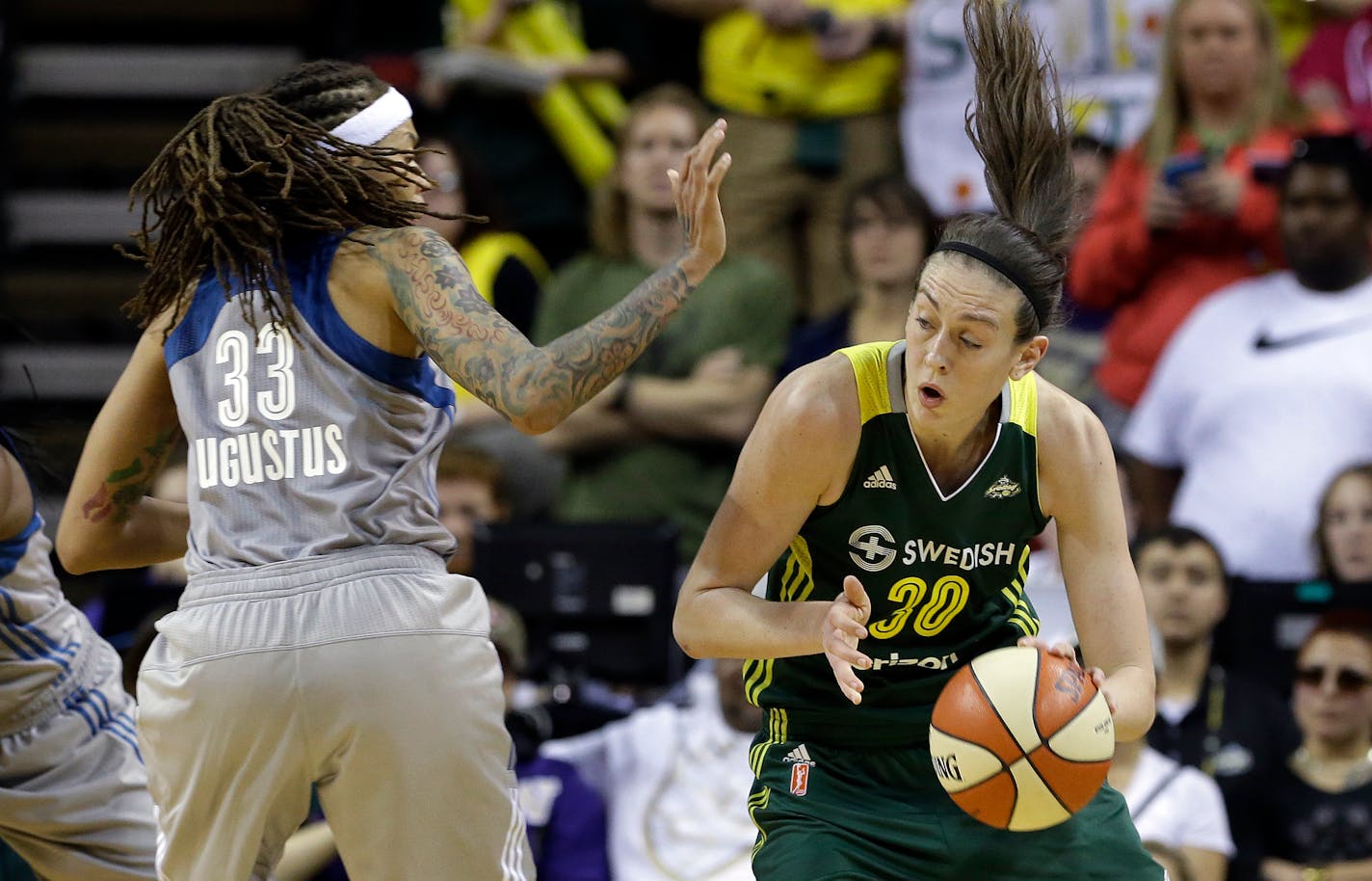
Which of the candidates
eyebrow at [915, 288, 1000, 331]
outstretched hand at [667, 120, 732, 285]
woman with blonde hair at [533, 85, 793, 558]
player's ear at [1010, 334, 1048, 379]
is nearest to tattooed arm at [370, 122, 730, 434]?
outstretched hand at [667, 120, 732, 285]

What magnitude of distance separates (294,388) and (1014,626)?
153 centimetres

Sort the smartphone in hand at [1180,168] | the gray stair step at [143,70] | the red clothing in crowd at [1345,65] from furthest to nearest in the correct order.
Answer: the gray stair step at [143,70] < the red clothing in crowd at [1345,65] < the smartphone in hand at [1180,168]

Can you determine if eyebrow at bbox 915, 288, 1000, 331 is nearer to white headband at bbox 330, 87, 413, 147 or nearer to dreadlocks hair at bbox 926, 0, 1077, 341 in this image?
dreadlocks hair at bbox 926, 0, 1077, 341

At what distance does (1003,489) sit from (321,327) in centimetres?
134

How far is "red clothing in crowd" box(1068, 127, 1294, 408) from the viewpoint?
6516 mm

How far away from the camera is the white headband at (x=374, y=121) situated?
10.8 feet

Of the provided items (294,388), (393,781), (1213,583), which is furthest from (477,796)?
(1213,583)

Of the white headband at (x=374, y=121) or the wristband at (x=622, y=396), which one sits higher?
the white headband at (x=374, y=121)

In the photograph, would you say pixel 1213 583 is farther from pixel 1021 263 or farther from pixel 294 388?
pixel 294 388

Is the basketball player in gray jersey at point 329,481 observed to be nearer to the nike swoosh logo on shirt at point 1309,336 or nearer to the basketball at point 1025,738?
the basketball at point 1025,738

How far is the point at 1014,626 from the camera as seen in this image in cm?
367

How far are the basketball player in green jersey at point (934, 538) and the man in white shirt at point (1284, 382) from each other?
2820 millimetres

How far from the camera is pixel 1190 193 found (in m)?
6.39

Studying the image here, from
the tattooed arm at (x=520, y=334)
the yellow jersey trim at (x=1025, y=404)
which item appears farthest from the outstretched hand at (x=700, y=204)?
the yellow jersey trim at (x=1025, y=404)
